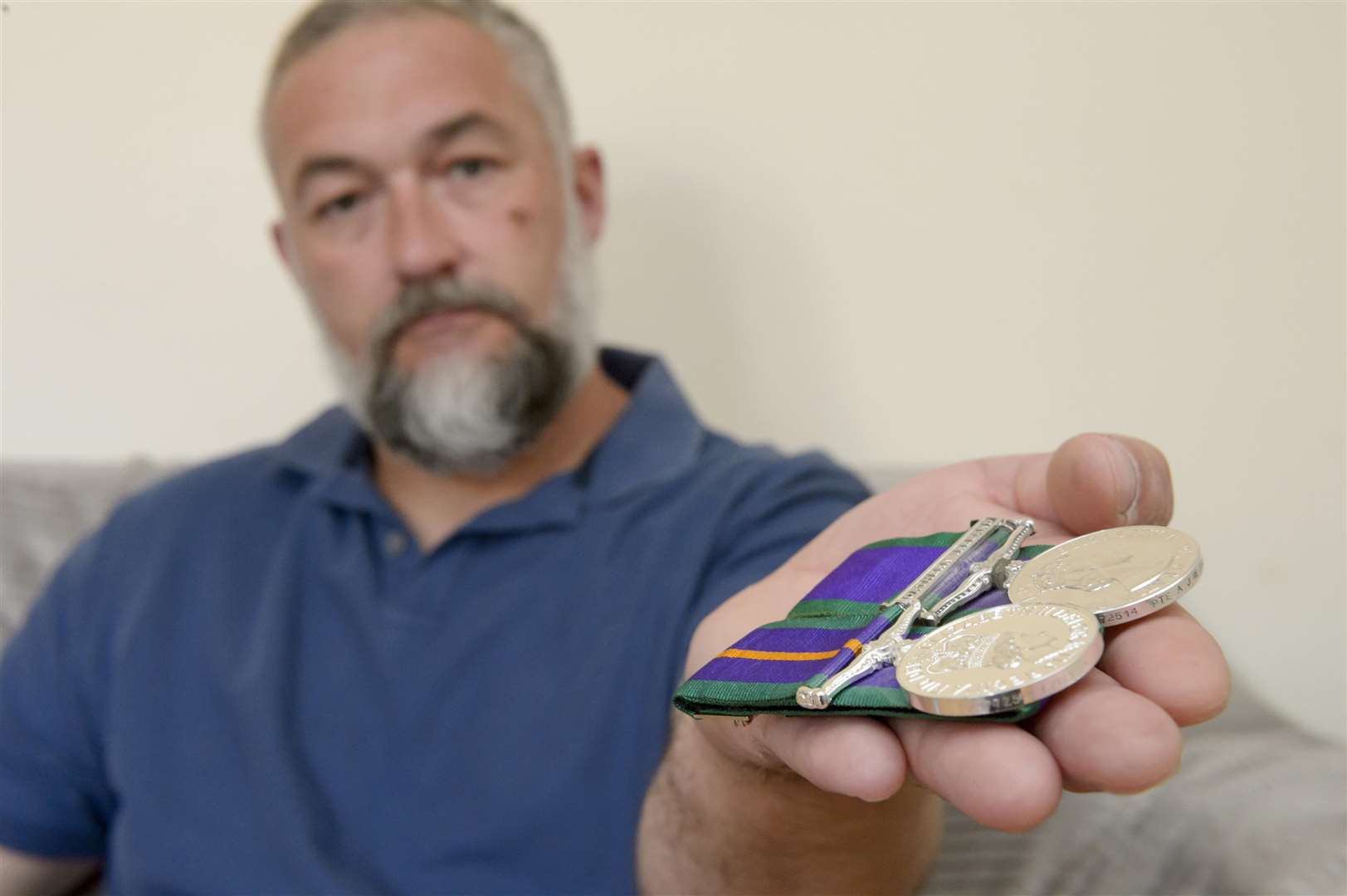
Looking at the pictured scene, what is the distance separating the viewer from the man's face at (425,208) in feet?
3.91

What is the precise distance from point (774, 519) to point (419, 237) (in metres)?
0.55

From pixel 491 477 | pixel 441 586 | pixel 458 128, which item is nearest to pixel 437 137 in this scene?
pixel 458 128

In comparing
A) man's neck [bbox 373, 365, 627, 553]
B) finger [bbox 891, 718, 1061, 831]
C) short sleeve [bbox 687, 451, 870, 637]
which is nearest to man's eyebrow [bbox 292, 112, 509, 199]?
man's neck [bbox 373, 365, 627, 553]

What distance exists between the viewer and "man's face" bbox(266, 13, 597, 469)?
3.91 ft

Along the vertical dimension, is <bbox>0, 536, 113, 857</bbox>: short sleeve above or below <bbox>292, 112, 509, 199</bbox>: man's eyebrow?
below

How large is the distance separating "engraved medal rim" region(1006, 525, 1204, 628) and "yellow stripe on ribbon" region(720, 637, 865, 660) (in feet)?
0.30

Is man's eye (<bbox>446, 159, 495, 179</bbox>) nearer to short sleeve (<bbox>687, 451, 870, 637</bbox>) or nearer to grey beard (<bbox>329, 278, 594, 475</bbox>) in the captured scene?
grey beard (<bbox>329, 278, 594, 475</bbox>)

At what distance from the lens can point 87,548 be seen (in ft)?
4.11

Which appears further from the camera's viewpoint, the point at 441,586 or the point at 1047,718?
the point at 441,586

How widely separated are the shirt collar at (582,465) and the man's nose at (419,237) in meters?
0.27

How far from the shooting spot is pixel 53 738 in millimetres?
1134

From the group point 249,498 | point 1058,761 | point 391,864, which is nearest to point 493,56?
Answer: point 249,498

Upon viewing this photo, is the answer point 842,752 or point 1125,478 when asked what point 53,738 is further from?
point 1125,478

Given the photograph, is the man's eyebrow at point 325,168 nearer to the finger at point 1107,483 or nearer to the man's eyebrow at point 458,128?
the man's eyebrow at point 458,128
